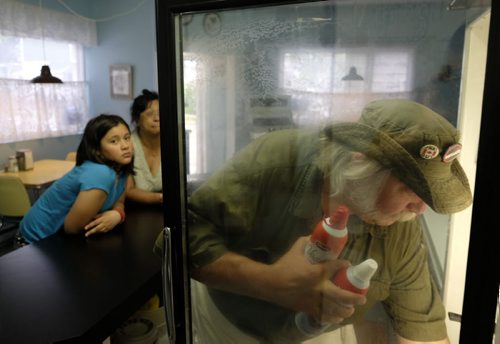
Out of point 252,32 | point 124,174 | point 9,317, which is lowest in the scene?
point 9,317

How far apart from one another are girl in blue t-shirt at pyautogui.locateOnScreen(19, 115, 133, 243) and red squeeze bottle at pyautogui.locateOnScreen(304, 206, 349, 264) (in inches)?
40.2

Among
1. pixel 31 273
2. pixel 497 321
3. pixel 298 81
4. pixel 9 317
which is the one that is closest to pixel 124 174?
pixel 31 273

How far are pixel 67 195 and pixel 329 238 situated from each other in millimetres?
1178

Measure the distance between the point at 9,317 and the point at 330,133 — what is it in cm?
84

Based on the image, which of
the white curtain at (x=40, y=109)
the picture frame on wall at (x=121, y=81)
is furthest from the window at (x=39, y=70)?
the picture frame on wall at (x=121, y=81)

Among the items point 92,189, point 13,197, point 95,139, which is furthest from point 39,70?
point 92,189

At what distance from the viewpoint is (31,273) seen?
112 cm

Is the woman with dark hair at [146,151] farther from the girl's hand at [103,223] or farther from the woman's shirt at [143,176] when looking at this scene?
the girl's hand at [103,223]

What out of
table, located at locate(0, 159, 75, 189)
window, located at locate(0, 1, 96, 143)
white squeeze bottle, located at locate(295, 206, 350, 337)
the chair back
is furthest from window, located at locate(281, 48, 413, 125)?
window, located at locate(0, 1, 96, 143)

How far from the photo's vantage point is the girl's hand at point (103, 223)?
140 cm

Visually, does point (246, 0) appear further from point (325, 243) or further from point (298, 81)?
point (325, 243)

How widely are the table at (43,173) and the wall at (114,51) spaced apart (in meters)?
0.46

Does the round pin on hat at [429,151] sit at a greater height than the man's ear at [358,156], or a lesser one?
greater

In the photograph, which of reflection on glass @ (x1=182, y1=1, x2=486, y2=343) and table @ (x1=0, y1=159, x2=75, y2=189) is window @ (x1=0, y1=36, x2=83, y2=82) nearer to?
table @ (x1=0, y1=159, x2=75, y2=189)
